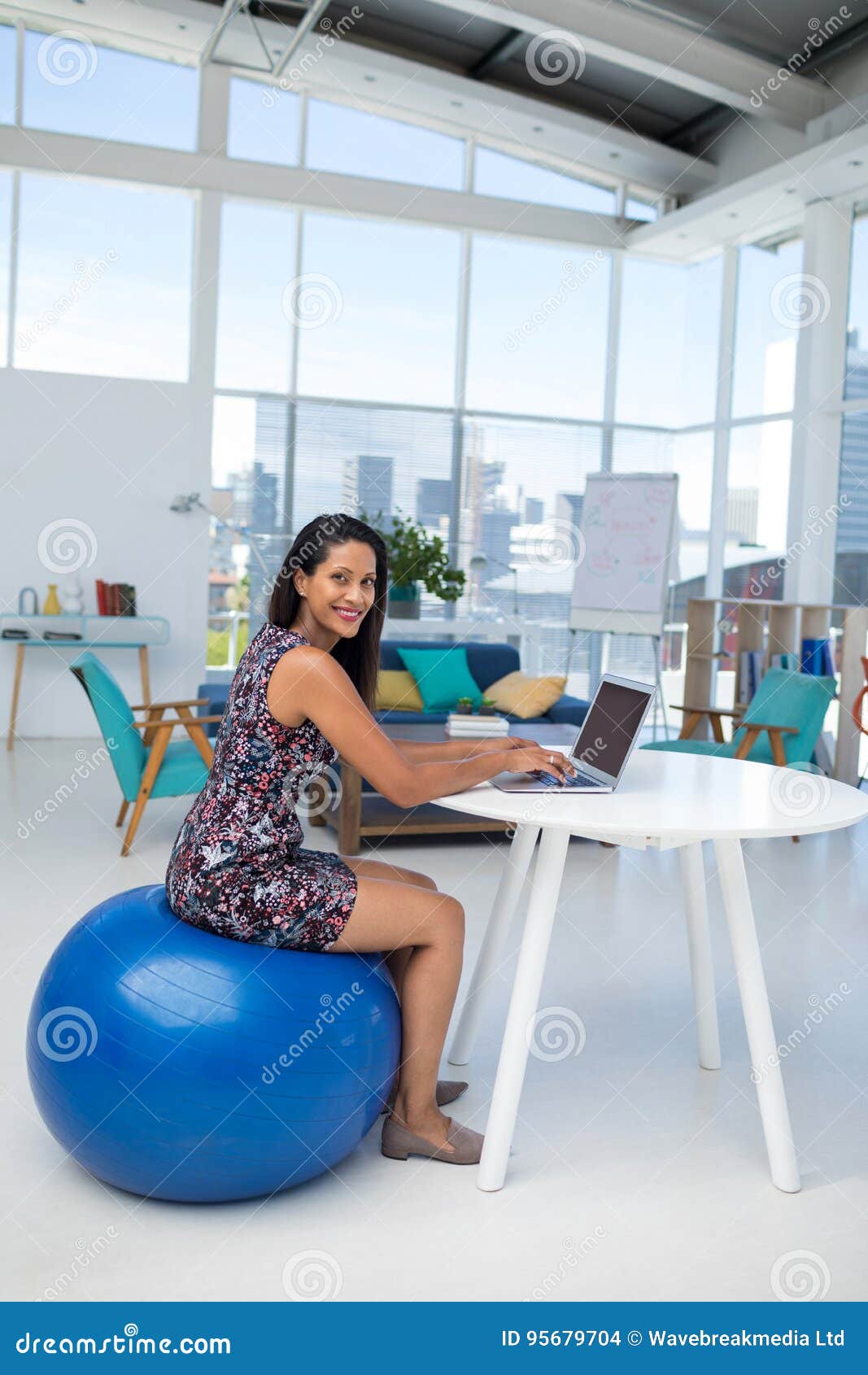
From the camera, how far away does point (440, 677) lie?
22.7 ft

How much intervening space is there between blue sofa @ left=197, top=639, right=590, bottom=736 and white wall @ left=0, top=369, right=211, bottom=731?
4.45ft

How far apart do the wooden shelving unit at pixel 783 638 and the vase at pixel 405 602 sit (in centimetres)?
187

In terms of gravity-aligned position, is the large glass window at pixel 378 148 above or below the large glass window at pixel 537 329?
above

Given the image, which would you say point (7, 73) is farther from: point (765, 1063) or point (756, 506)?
point (765, 1063)

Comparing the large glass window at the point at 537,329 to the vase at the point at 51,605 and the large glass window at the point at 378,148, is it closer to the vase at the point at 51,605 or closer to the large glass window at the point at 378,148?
the large glass window at the point at 378,148

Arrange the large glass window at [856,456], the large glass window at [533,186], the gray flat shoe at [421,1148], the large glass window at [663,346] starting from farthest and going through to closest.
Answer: the large glass window at [663,346] → the large glass window at [533,186] → the large glass window at [856,456] → the gray flat shoe at [421,1148]

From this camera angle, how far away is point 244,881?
2287 mm

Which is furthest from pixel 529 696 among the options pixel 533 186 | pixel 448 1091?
pixel 533 186

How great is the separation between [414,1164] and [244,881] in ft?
2.39

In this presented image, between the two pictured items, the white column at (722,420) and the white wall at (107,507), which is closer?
the white wall at (107,507)

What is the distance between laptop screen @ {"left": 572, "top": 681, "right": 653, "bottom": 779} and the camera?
271 centimetres

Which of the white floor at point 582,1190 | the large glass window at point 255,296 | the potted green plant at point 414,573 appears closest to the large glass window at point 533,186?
the large glass window at point 255,296

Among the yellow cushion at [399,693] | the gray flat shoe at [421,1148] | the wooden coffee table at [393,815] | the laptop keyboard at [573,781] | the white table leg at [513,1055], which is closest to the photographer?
the white table leg at [513,1055]

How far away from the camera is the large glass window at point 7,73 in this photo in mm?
8219
